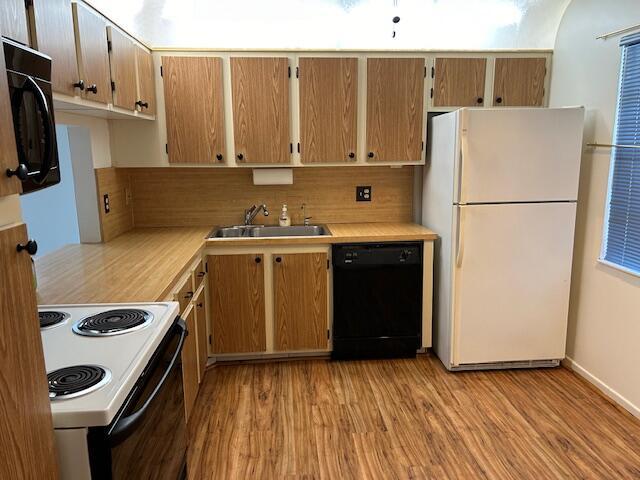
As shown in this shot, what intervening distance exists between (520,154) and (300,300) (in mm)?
1600

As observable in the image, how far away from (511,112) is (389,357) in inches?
68.0

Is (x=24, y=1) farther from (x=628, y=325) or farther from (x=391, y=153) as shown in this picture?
(x=628, y=325)

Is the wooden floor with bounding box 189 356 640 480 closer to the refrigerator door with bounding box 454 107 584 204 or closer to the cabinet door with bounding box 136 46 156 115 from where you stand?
the refrigerator door with bounding box 454 107 584 204

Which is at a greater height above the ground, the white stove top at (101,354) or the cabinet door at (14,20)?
the cabinet door at (14,20)

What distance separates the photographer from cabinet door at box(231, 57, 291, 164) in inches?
117

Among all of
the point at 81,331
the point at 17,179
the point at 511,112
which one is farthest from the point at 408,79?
the point at 17,179

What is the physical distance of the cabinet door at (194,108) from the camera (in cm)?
293

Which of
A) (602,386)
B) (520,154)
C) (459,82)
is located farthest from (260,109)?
(602,386)

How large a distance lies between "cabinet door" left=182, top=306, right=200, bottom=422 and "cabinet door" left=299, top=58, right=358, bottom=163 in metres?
1.31

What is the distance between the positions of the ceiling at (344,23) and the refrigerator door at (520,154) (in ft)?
2.85

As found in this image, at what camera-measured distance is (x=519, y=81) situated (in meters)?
→ 3.11

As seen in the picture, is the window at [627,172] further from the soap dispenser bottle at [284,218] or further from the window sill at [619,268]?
the soap dispenser bottle at [284,218]

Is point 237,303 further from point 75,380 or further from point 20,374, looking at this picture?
point 20,374

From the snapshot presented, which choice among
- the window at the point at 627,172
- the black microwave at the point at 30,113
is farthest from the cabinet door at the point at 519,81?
the black microwave at the point at 30,113
